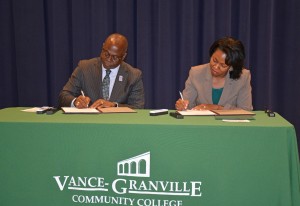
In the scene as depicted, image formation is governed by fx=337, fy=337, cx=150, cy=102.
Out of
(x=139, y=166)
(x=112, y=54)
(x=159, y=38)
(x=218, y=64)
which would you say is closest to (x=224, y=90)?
(x=218, y=64)

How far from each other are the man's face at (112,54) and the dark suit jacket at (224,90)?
1.96ft

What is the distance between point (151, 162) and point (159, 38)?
230 centimetres

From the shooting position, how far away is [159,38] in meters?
3.72

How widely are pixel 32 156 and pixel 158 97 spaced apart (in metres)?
2.29

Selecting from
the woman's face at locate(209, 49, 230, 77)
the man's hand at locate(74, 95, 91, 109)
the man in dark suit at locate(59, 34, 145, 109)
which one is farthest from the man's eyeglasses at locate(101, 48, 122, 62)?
the woman's face at locate(209, 49, 230, 77)

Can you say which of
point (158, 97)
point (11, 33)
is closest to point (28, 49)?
point (11, 33)

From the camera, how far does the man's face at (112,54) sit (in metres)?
2.65

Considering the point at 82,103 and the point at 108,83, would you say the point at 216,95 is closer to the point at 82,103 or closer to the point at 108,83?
the point at 108,83

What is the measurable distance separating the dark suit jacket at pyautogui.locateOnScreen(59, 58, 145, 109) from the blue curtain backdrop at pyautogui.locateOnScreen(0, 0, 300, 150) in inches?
36.8

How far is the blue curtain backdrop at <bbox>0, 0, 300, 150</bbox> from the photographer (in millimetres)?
3672

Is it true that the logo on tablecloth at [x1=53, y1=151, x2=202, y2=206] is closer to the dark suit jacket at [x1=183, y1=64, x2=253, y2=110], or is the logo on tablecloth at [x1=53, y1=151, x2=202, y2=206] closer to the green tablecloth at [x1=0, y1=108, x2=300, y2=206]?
the green tablecloth at [x1=0, y1=108, x2=300, y2=206]

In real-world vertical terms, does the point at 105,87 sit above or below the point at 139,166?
above

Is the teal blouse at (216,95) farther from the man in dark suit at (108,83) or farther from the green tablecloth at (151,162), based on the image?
the green tablecloth at (151,162)

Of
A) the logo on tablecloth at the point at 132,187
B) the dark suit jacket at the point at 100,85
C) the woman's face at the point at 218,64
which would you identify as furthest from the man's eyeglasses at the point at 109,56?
the logo on tablecloth at the point at 132,187
